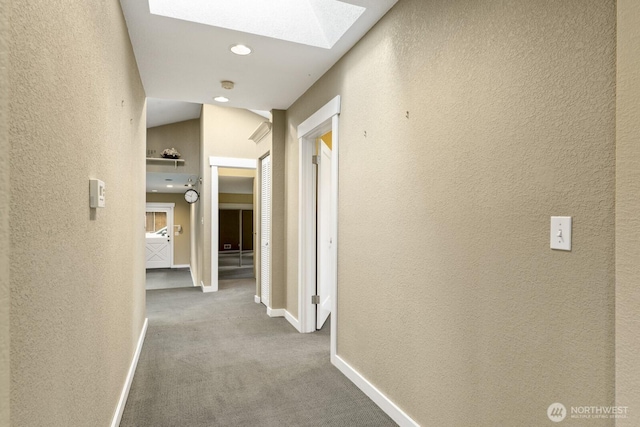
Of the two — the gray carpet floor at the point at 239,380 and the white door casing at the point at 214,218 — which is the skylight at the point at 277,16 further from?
the white door casing at the point at 214,218

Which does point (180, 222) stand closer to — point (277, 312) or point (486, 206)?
point (277, 312)

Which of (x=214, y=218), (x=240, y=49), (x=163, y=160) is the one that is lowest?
(x=214, y=218)

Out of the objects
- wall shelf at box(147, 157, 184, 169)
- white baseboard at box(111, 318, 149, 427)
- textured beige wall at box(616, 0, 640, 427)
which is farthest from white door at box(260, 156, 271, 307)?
textured beige wall at box(616, 0, 640, 427)

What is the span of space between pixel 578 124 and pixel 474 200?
49cm

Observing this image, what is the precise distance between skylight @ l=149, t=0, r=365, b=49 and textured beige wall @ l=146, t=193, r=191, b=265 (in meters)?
8.14

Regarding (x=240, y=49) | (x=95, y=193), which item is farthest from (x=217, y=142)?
(x=95, y=193)

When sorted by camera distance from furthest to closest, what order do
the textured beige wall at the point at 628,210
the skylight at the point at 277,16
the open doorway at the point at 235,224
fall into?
the open doorway at the point at 235,224 < the skylight at the point at 277,16 < the textured beige wall at the point at 628,210

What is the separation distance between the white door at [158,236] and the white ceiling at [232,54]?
267 inches

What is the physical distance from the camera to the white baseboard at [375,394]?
6.77ft

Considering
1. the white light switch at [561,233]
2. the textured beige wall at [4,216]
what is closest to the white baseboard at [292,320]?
the white light switch at [561,233]

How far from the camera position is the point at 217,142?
6.03 meters

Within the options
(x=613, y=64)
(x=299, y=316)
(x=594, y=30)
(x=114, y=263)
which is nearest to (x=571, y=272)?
(x=613, y=64)
